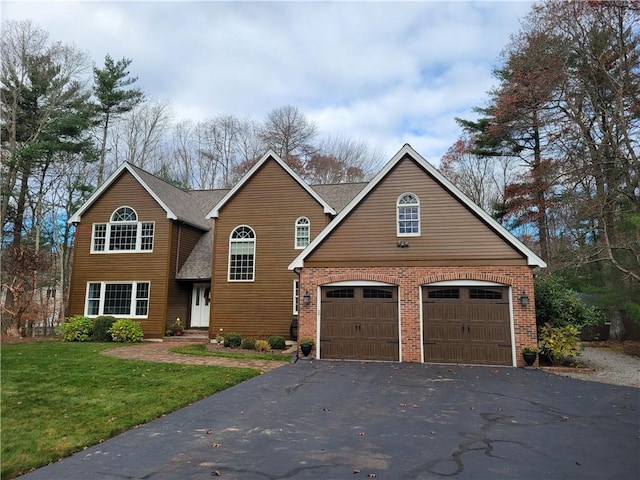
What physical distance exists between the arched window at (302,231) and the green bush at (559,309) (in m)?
9.12

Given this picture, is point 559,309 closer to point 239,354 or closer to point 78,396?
point 239,354

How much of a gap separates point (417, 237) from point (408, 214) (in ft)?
2.89

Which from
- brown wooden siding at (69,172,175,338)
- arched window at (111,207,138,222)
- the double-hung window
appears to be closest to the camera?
brown wooden siding at (69,172,175,338)

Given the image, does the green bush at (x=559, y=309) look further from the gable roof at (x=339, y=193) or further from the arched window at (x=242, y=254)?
the arched window at (x=242, y=254)

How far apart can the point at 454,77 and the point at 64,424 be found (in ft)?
47.2

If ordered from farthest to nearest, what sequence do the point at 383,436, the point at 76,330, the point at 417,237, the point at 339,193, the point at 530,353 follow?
the point at 339,193 < the point at 76,330 < the point at 417,237 < the point at 530,353 < the point at 383,436

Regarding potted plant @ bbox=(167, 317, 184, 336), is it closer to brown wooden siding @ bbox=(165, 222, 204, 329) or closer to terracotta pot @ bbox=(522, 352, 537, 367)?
brown wooden siding @ bbox=(165, 222, 204, 329)

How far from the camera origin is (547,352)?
13.0 m

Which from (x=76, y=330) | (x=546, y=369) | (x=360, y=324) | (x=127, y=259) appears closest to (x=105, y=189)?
(x=127, y=259)

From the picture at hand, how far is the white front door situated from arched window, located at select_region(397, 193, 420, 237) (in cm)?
1051

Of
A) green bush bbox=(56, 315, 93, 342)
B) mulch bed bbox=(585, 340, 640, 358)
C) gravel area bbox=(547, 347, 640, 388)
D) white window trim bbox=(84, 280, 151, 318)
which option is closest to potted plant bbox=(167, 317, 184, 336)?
white window trim bbox=(84, 280, 151, 318)

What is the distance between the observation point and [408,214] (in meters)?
14.2

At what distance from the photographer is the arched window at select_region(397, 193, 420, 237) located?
14.0 m

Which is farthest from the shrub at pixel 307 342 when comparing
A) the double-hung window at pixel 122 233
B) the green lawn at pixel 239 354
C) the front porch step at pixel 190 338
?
the double-hung window at pixel 122 233
